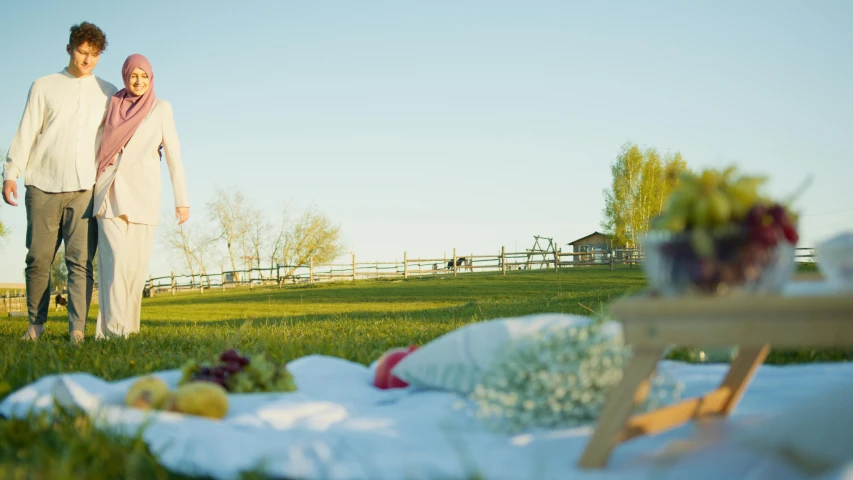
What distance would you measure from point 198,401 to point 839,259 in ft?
6.58

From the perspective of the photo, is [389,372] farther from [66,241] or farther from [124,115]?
[66,241]

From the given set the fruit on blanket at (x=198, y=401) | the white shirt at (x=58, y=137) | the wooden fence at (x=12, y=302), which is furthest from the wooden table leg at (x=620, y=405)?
the wooden fence at (x=12, y=302)

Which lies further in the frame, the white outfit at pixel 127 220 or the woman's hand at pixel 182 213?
the woman's hand at pixel 182 213

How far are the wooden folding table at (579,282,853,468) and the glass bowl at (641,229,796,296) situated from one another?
59mm

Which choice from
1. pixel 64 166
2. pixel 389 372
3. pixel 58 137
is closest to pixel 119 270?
pixel 64 166

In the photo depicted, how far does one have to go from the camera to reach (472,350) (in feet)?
8.84

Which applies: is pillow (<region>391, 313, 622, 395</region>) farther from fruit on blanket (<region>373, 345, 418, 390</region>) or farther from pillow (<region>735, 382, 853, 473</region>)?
pillow (<region>735, 382, 853, 473</region>)

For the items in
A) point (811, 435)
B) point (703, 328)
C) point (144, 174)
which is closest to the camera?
point (703, 328)

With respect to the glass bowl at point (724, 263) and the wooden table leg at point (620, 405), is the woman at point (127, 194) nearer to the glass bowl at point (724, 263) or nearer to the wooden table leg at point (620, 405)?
the wooden table leg at point (620, 405)

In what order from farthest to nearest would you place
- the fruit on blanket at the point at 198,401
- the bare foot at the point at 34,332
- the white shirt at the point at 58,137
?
the bare foot at the point at 34,332, the white shirt at the point at 58,137, the fruit on blanket at the point at 198,401

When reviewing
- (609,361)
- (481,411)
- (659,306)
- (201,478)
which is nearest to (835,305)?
(659,306)

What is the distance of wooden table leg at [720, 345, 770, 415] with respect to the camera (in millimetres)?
2246

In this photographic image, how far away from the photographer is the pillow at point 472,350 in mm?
2475

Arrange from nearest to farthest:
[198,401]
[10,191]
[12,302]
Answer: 1. [198,401]
2. [10,191]
3. [12,302]
